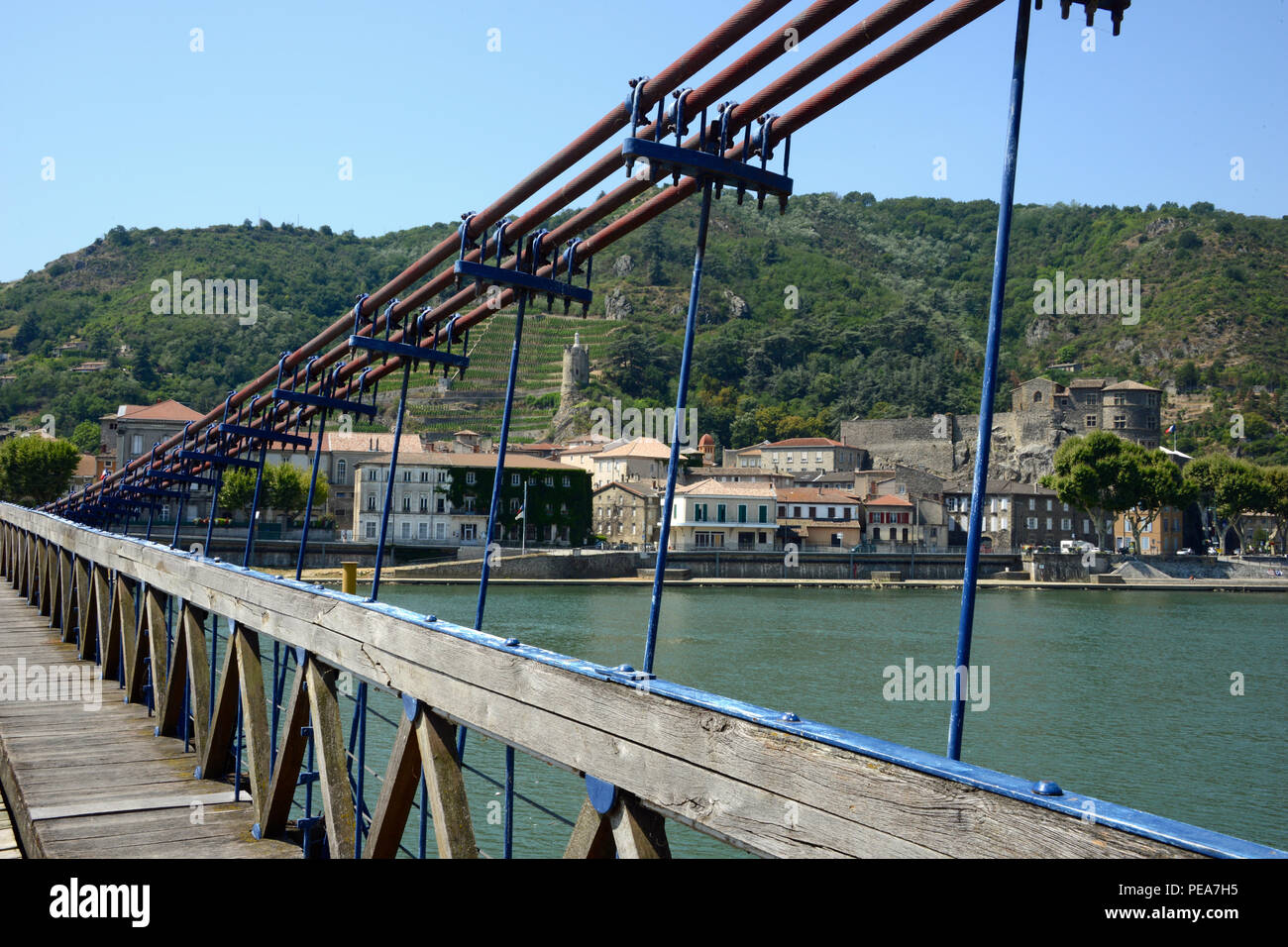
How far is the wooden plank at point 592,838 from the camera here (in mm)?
2734

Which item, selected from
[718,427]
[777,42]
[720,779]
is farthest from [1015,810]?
[718,427]

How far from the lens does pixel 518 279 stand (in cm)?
518

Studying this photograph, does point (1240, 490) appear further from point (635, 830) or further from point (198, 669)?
point (635, 830)

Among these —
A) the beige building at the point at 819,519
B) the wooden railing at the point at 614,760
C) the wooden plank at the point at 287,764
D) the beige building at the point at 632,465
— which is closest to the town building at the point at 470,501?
the beige building at the point at 632,465

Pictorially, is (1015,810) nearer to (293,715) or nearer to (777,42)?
(777,42)

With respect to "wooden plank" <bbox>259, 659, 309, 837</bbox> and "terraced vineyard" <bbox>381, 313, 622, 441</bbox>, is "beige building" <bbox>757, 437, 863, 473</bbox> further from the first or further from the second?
"wooden plank" <bbox>259, 659, 309, 837</bbox>

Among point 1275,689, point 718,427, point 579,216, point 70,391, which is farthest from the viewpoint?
point 718,427

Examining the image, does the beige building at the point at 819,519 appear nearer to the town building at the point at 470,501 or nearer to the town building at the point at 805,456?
the town building at the point at 470,501

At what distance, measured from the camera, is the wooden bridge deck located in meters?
5.33

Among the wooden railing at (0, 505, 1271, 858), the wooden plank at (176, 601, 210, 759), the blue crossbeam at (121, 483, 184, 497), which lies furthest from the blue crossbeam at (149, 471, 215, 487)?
the wooden railing at (0, 505, 1271, 858)

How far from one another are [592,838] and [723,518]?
68.2 metres

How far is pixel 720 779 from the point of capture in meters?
2.30

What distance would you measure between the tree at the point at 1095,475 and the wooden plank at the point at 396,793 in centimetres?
7396
